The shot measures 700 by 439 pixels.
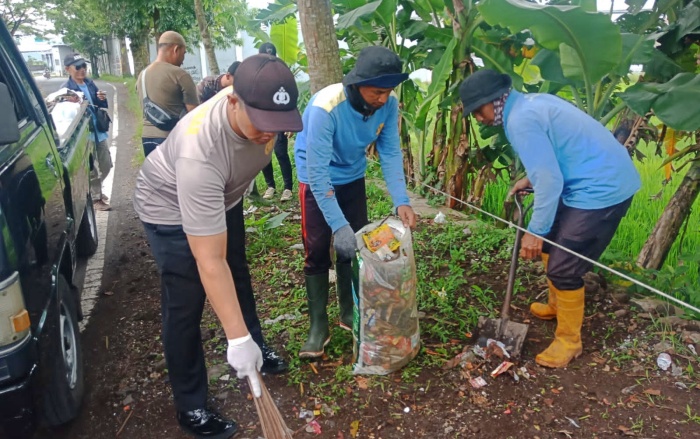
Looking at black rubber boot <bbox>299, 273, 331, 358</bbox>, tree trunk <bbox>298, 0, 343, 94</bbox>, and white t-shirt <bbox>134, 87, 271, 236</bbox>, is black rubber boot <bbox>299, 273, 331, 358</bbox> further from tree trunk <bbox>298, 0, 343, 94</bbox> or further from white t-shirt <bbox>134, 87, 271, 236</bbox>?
tree trunk <bbox>298, 0, 343, 94</bbox>

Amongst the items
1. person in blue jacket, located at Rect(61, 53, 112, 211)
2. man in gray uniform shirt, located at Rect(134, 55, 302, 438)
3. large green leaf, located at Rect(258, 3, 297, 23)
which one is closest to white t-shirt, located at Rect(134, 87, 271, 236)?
man in gray uniform shirt, located at Rect(134, 55, 302, 438)

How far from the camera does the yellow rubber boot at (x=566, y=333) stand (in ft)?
9.53

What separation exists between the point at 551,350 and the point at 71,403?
2.41 metres

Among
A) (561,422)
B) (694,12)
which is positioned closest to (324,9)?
(694,12)

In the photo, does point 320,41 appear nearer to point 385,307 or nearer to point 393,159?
point 393,159

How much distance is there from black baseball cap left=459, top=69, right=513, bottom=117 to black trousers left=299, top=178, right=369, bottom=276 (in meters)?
0.80

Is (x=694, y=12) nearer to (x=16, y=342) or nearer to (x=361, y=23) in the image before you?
(x=361, y=23)

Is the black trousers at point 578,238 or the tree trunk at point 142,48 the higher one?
the tree trunk at point 142,48

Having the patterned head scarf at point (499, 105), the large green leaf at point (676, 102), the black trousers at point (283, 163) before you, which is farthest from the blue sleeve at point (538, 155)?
the black trousers at point (283, 163)

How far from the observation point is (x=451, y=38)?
477 centimetres

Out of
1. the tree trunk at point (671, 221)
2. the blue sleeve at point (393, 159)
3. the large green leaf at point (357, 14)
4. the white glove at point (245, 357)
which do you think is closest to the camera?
the white glove at point (245, 357)

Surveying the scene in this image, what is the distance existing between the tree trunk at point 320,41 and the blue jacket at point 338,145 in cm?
105

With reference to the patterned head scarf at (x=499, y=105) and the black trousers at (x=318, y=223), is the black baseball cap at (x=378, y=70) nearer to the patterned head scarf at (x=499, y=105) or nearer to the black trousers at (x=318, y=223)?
the patterned head scarf at (x=499, y=105)

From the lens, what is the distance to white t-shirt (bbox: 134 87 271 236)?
1.92 m
